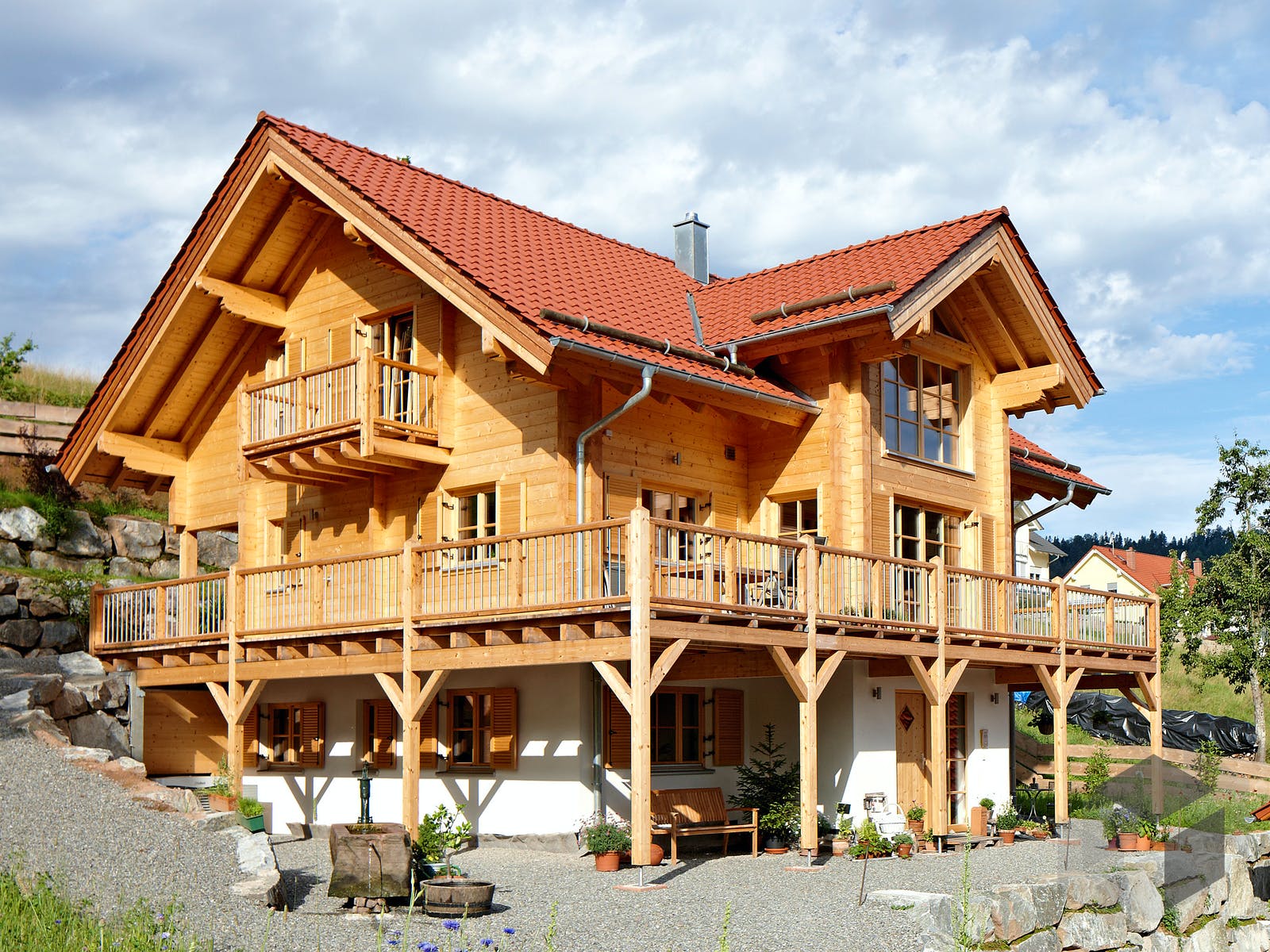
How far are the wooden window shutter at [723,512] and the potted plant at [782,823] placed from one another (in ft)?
12.9

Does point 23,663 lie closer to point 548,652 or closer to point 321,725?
point 321,725

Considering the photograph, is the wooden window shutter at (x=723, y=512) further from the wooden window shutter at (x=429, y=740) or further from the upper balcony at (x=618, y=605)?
the wooden window shutter at (x=429, y=740)

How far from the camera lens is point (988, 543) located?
2267 centimetres

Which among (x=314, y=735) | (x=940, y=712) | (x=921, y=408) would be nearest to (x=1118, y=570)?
(x=921, y=408)

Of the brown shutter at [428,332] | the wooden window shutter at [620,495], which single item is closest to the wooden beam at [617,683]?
the wooden window shutter at [620,495]

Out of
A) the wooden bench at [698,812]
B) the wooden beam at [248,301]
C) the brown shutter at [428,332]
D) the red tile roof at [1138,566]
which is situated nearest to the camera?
the wooden bench at [698,812]

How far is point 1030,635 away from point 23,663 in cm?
1728

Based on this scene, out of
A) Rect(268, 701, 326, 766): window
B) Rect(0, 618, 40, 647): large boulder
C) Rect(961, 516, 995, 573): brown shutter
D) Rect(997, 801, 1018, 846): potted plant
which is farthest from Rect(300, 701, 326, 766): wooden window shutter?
Rect(961, 516, 995, 573): brown shutter

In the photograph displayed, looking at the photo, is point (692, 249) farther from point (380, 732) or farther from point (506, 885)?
point (506, 885)

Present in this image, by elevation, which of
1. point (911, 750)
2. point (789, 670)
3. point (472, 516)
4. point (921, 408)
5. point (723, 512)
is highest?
point (921, 408)

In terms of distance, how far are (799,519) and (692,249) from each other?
5.99 metres

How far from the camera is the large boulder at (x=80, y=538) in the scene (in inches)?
1195

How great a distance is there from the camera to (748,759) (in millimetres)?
20109

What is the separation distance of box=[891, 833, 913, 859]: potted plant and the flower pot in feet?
13.1
